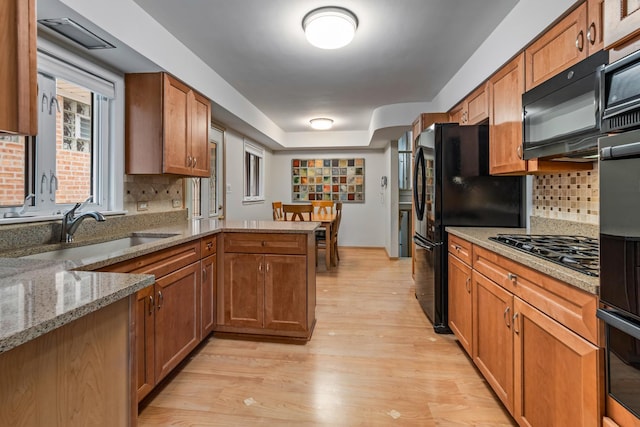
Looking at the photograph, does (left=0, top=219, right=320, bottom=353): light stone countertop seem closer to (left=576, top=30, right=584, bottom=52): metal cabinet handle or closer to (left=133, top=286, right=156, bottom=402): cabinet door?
(left=133, top=286, right=156, bottom=402): cabinet door

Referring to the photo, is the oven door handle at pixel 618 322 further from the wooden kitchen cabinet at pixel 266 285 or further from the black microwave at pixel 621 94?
the wooden kitchen cabinet at pixel 266 285

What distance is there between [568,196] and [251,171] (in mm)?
4566

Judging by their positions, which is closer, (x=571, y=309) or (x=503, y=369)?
(x=571, y=309)

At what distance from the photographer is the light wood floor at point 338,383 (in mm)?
1674

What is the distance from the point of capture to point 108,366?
3.09 ft

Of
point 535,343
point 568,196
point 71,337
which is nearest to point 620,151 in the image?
point 535,343

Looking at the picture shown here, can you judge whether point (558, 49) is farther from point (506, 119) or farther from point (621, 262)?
point (621, 262)

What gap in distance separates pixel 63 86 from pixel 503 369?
122 inches

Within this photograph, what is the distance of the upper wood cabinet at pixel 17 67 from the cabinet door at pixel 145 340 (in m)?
→ 0.94

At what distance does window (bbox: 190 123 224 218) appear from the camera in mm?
3783

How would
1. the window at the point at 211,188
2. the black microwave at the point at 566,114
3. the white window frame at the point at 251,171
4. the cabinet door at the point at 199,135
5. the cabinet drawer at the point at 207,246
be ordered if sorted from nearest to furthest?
the black microwave at the point at 566,114
the cabinet drawer at the point at 207,246
the cabinet door at the point at 199,135
the window at the point at 211,188
the white window frame at the point at 251,171

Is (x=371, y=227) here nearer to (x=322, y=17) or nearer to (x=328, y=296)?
(x=328, y=296)

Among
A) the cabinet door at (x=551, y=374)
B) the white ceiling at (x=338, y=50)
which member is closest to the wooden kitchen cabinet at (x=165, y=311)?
the white ceiling at (x=338, y=50)

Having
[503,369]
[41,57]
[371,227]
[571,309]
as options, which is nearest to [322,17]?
[41,57]
